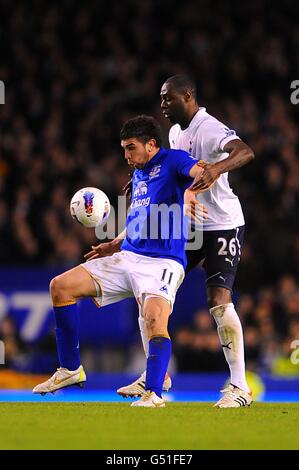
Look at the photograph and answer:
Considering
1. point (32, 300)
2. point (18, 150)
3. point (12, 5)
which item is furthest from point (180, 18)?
point (32, 300)

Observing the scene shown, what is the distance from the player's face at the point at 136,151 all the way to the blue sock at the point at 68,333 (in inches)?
42.7

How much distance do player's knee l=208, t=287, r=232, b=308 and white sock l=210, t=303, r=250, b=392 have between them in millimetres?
29

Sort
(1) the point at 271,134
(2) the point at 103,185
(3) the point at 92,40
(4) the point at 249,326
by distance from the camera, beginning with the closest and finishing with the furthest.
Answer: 1. (4) the point at 249,326
2. (2) the point at 103,185
3. (1) the point at 271,134
4. (3) the point at 92,40

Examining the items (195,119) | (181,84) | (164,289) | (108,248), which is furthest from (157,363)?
(181,84)

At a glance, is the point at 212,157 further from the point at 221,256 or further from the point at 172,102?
the point at 221,256

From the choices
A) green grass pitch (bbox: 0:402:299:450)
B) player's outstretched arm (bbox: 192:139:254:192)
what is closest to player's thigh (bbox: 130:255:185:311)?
player's outstretched arm (bbox: 192:139:254:192)

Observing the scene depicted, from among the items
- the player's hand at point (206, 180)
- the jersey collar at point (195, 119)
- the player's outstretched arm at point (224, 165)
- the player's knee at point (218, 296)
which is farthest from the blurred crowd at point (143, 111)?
the player's hand at point (206, 180)

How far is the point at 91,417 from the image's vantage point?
6.49m

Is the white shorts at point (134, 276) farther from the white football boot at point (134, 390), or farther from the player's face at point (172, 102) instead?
the player's face at point (172, 102)

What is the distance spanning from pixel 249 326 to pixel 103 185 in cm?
348

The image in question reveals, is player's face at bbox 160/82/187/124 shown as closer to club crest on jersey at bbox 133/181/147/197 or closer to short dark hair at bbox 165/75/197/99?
short dark hair at bbox 165/75/197/99

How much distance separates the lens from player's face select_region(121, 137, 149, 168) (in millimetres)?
7223

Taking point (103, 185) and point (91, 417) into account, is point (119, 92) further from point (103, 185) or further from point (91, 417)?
point (91, 417)

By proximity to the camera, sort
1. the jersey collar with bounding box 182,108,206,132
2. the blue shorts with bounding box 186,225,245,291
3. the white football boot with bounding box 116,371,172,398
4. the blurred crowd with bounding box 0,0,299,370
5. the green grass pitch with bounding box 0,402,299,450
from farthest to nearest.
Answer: the blurred crowd with bounding box 0,0,299,370
the jersey collar with bounding box 182,108,206,132
the blue shorts with bounding box 186,225,245,291
the white football boot with bounding box 116,371,172,398
the green grass pitch with bounding box 0,402,299,450
